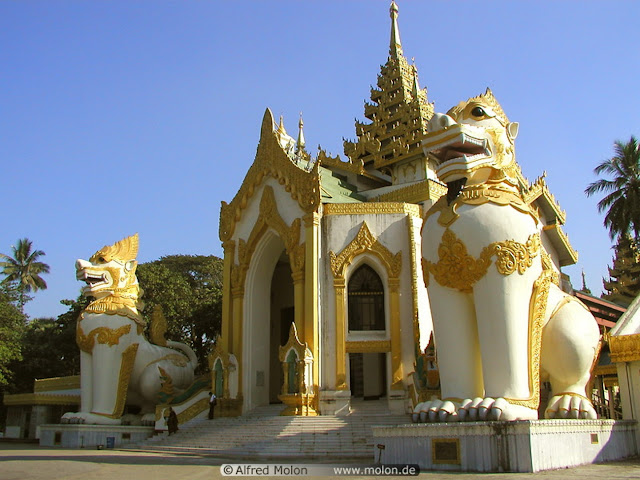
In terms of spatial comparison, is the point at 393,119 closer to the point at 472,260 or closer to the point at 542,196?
the point at 542,196

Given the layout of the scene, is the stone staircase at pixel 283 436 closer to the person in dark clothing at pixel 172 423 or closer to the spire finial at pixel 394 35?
the person in dark clothing at pixel 172 423

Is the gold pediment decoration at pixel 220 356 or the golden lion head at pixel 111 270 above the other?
the golden lion head at pixel 111 270

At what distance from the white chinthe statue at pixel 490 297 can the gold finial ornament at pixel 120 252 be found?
10167 millimetres

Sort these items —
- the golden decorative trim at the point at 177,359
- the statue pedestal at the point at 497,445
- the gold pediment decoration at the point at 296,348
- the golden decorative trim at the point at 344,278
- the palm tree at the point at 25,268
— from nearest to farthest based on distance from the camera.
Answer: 1. the statue pedestal at the point at 497,445
2. the gold pediment decoration at the point at 296,348
3. the golden decorative trim at the point at 344,278
4. the golden decorative trim at the point at 177,359
5. the palm tree at the point at 25,268

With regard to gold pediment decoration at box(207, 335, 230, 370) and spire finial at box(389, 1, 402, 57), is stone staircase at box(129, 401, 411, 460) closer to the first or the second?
gold pediment decoration at box(207, 335, 230, 370)

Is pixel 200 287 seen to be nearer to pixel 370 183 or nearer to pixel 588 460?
pixel 370 183

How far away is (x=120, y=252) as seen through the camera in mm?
16781

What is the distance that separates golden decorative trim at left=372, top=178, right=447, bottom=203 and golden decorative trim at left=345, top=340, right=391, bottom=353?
4.26m

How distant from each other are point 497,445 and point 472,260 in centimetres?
233

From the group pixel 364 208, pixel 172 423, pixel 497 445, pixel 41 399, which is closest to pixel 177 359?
pixel 172 423

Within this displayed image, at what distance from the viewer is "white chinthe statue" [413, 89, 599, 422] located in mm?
7992

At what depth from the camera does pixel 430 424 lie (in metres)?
7.70

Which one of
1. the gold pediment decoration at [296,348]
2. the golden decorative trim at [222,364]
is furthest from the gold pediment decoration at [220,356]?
the gold pediment decoration at [296,348]

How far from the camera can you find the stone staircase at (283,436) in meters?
11.4
